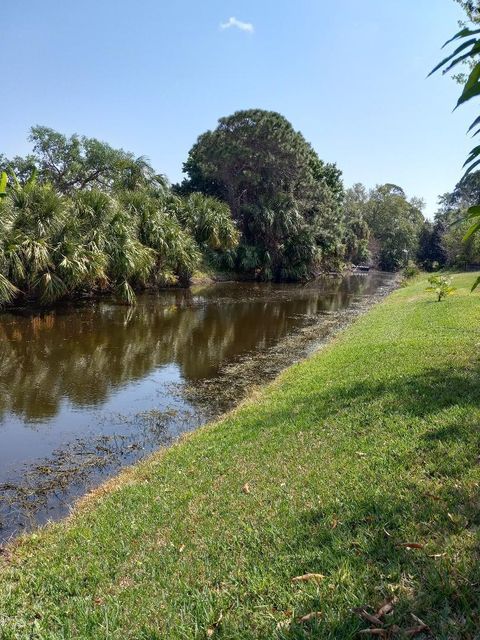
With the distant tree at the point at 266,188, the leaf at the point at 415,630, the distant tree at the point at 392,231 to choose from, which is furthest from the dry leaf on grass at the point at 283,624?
the distant tree at the point at 392,231

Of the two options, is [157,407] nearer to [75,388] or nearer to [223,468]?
[75,388]

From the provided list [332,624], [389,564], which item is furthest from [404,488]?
[332,624]

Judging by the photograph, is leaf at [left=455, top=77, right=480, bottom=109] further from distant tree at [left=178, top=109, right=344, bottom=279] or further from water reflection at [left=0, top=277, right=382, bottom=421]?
distant tree at [left=178, top=109, right=344, bottom=279]

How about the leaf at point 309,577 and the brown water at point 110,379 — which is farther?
the brown water at point 110,379

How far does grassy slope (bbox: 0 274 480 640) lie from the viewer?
8.43ft

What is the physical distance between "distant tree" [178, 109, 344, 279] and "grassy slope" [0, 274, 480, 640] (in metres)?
29.7

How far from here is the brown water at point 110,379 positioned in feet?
19.7

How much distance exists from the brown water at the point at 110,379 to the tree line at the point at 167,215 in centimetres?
191

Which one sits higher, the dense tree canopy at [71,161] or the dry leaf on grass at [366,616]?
the dense tree canopy at [71,161]

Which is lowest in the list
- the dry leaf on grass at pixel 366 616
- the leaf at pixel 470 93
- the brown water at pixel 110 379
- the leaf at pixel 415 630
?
the brown water at pixel 110 379

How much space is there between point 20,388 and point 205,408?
12.3 ft

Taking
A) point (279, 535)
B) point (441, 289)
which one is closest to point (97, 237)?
point (441, 289)

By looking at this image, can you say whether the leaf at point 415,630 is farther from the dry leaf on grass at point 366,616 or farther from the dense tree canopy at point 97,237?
the dense tree canopy at point 97,237

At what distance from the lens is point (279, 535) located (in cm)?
335
